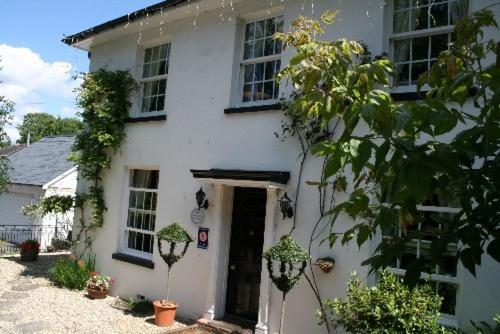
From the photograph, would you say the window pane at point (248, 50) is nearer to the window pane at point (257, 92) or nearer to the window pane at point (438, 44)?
the window pane at point (257, 92)

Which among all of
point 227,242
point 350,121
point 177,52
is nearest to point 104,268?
point 227,242

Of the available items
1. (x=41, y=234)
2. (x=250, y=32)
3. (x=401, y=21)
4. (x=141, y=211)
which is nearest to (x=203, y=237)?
(x=141, y=211)

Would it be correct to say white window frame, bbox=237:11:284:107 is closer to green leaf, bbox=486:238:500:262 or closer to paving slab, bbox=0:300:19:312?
paving slab, bbox=0:300:19:312

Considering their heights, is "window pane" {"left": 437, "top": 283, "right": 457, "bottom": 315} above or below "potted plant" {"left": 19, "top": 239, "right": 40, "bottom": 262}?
above

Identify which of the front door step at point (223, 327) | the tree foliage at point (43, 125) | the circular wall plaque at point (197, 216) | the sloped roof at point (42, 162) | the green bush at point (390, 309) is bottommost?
the front door step at point (223, 327)

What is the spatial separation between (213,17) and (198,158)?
9.24ft

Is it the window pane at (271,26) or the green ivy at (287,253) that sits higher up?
the window pane at (271,26)

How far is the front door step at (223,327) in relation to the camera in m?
7.22

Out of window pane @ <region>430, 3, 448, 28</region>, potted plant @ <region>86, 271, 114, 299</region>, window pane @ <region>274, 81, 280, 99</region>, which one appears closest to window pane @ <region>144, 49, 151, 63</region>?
window pane @ <region>274, 81, 280, 99</region>

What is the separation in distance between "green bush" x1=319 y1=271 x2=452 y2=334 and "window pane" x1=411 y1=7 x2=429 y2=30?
141 inches

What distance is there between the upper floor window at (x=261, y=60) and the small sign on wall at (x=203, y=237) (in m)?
2.53

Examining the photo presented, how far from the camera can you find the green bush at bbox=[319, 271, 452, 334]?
206 inches

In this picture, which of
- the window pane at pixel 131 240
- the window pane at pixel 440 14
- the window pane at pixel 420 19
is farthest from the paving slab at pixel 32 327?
the window pane at pixel 440 14

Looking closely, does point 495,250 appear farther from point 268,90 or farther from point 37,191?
point 37,191
